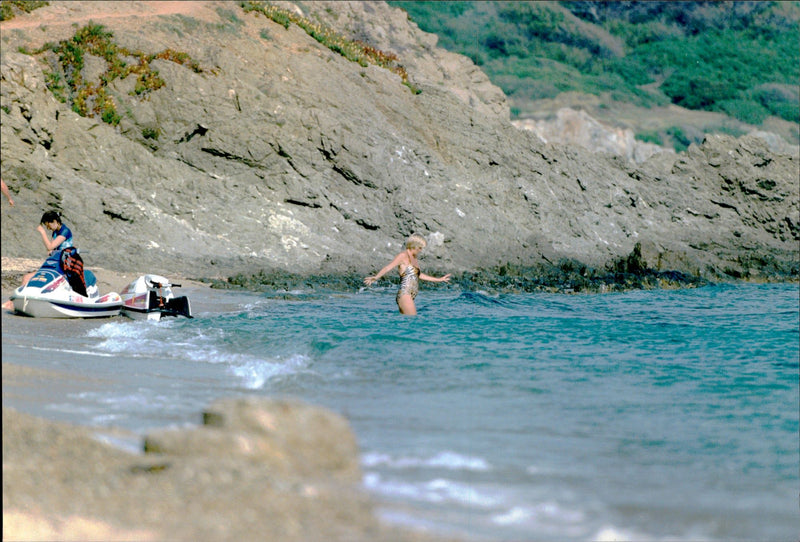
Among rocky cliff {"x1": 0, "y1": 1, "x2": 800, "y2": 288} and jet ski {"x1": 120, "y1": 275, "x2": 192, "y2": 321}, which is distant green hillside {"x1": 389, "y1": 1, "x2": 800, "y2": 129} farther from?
jet ski {"x1": 120, "y1": 275, "x2": 192, "y2": 321}

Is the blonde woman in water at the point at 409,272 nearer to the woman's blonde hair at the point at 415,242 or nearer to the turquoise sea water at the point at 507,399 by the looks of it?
the woman's blonde hair at the point at 415,242

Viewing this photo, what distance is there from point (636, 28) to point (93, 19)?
5504 centimetres

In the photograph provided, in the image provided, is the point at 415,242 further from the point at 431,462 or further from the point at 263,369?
the point at 431,462

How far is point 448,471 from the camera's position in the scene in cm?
471

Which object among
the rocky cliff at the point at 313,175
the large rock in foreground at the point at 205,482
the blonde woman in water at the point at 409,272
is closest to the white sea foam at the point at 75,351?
the large rock in foreground at the point at 205,482

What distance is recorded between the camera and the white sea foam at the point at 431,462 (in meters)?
4.77

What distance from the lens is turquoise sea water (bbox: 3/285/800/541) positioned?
14.3 ft

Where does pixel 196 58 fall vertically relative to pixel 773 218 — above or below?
above

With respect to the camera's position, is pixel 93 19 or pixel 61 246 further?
pixel 93 19

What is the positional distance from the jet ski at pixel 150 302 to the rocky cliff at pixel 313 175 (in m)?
4.00

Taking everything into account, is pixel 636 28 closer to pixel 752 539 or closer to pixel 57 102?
pixel 57 102

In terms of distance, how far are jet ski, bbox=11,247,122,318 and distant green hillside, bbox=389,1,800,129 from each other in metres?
42.2

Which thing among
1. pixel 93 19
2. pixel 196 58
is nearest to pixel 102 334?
pixel 196 58

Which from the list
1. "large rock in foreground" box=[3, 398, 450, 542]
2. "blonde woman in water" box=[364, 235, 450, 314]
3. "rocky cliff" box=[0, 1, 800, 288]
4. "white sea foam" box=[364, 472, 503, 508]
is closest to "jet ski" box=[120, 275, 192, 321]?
"blonde woman in water" box=[364, 235, 450, 314]
